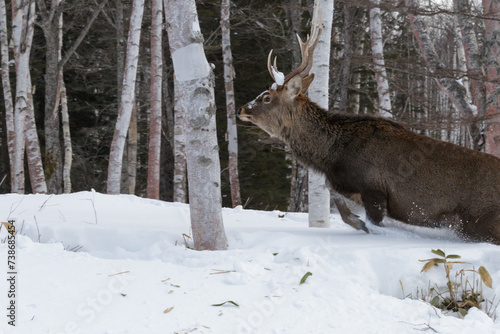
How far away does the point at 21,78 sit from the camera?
1108 cm

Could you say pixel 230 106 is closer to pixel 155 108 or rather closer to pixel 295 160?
pixel 155 108

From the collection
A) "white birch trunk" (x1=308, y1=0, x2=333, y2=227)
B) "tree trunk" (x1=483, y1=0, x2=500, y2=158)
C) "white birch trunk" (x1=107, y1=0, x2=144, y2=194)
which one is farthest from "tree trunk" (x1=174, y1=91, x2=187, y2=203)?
"tree trunk" (x1=483, y1=0, x2=500, y2=158)

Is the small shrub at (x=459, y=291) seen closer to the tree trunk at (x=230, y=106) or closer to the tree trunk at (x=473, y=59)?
the tree trunk at (x=473, y=59)

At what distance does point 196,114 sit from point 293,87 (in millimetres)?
1631

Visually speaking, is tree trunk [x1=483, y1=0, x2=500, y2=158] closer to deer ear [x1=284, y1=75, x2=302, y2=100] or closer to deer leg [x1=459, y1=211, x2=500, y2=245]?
deer leg [x1=459, y1=211, x2=500, y2=245]

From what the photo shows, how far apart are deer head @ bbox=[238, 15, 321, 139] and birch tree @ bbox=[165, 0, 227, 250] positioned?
1365 millimetres

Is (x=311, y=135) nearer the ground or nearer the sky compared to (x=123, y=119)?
nearer the ground

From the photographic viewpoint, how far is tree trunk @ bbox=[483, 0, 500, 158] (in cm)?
775

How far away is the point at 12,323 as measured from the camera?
266 cm

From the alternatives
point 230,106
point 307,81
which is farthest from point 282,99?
point 230,106

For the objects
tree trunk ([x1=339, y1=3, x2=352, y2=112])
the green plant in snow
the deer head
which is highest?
tree trunk ([x1=339, y1=3, x2=352, y2=112])

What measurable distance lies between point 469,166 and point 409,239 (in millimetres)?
902

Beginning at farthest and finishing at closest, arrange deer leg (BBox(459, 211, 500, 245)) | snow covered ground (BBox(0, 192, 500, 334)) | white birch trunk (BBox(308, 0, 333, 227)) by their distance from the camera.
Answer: white birch trunk (BBox(308, 0, 333, 227)), deer leg (BBox(459, 211, 500, 245)), snow covered ground (BBox(0, 192, 500, 334))

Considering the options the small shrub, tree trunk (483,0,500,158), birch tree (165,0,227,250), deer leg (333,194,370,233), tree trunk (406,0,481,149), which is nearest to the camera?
the small shrub
